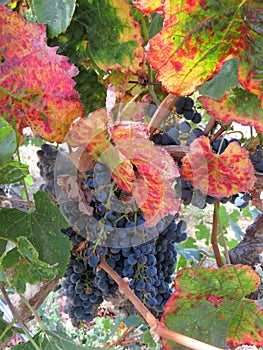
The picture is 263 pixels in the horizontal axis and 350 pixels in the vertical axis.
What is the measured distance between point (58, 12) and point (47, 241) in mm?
268

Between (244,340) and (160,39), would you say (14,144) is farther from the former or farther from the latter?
(244,340)

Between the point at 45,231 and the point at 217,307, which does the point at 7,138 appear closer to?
the point at 45,231

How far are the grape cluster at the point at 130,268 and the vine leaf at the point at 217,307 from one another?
0.23ft

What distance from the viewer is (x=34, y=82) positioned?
47 centimetres

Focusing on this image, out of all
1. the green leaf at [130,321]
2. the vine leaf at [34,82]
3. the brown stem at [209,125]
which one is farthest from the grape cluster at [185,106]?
the green leaf at [130,321]

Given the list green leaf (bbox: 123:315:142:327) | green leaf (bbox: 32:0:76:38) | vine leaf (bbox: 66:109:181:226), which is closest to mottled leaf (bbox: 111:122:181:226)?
vine leaf (bbox: 66:109:181:226)

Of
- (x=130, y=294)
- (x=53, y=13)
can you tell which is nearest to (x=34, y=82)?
(x=53, y=13)

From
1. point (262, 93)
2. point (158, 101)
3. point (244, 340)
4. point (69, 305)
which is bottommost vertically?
point (69, 305)

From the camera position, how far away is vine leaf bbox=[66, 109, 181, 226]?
463 mm

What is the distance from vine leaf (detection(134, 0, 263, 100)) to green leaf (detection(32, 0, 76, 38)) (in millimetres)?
101

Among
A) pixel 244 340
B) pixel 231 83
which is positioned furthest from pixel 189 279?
pixel 231 83

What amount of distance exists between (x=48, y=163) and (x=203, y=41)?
382 millimetres

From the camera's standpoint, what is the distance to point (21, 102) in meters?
0.48

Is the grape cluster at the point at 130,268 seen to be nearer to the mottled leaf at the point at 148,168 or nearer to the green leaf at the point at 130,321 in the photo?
the mottled leaf at the point at 148,168
